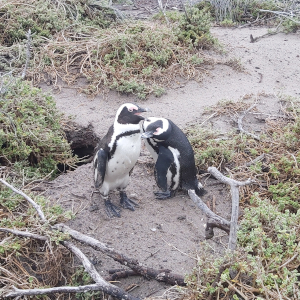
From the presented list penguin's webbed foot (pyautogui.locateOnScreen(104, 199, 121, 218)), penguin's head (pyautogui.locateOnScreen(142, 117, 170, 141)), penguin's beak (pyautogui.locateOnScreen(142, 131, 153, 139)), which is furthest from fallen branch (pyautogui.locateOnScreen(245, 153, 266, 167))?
penguin's webbed foot (pyautogui.locateOnScreen(104, 199, 121, 218))

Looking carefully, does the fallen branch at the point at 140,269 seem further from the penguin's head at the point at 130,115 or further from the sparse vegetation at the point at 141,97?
the penguin's head at the point at 130,115

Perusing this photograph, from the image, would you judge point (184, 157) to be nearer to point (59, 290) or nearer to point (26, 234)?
point (26, 234)

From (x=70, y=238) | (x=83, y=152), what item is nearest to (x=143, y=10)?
(x=83, y=152)

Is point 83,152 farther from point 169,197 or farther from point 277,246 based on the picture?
point 277,246

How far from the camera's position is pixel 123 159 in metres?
3.05

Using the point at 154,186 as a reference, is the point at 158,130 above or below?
above

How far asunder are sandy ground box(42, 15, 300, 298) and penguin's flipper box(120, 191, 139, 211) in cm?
5

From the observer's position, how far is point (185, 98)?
16.4 feet

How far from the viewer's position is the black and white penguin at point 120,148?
301 cm

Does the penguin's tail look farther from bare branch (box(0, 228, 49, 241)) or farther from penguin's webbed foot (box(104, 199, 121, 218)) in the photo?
bare branch (box(0, 228, 49, 241))

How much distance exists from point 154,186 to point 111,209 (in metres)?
0.53

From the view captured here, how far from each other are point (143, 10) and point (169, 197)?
6051mm

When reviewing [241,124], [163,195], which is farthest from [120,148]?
[241,124]

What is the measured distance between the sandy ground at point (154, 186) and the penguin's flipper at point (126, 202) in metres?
0.05
